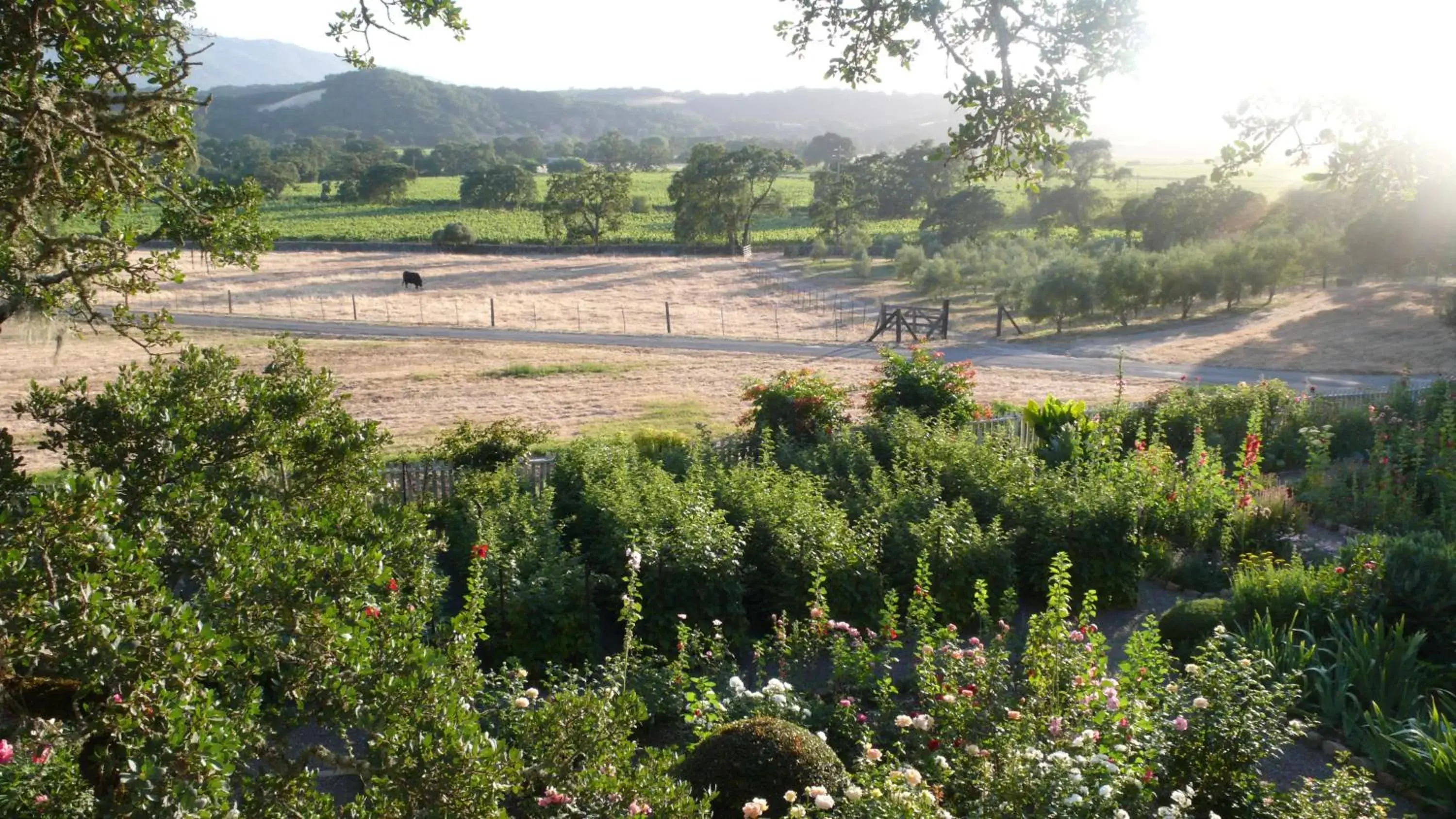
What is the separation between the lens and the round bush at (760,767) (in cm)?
490

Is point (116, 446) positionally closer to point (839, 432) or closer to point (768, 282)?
point (839, 432)

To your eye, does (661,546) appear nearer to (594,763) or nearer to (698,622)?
(698,622)

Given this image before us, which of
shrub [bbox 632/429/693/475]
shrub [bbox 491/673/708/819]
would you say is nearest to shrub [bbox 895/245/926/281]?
shrub [bbox 632/429/693/475]

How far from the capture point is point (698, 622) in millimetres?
7656

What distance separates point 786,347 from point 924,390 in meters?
20.5

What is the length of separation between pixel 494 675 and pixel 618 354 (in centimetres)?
2576

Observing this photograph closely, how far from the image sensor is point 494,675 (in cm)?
638

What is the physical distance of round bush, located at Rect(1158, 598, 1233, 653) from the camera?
24.9ft

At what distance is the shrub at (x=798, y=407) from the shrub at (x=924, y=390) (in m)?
0.50

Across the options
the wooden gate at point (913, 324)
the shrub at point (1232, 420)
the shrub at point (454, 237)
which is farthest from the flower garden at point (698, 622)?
the shrub at point (454, 237)

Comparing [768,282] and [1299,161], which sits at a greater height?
[1299,161]

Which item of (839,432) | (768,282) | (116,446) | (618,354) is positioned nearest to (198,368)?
(116,446)

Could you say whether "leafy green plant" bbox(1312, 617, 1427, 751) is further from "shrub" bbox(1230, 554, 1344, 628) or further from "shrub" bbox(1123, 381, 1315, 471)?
"shrub" bbox(1123, 381, 1315, 471)

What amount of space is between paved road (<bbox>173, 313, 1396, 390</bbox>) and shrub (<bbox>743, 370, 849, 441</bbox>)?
1599cm
